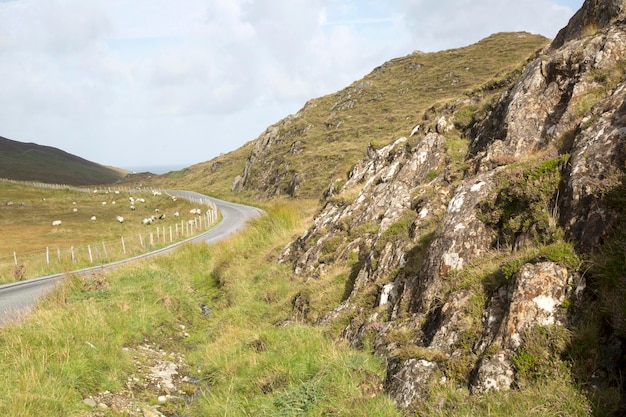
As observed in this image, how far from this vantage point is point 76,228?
204ft

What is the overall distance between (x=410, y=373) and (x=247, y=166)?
9469 centimetres

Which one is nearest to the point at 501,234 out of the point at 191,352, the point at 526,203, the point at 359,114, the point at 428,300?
the point at 526,203

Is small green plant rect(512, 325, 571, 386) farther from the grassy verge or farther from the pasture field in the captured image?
the pasture field

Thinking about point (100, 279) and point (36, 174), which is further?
point (36, 174)

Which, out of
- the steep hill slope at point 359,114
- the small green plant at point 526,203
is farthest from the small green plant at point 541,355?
the steep hill slope at point 359,114

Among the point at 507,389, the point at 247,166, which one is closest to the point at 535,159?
the point at 507,389

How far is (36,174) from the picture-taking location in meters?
186

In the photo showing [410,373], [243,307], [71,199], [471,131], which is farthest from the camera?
[71,199]

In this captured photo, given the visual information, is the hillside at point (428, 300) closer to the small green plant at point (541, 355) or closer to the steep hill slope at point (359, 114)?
the small green plant at point (541, 355)

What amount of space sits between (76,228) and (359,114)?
183ft

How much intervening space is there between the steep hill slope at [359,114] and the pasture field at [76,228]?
1661 centimetres

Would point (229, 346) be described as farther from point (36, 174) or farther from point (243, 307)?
point (36, 174)

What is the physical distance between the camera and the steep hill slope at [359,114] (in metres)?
65.2

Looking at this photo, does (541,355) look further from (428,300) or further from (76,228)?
(76,228)
